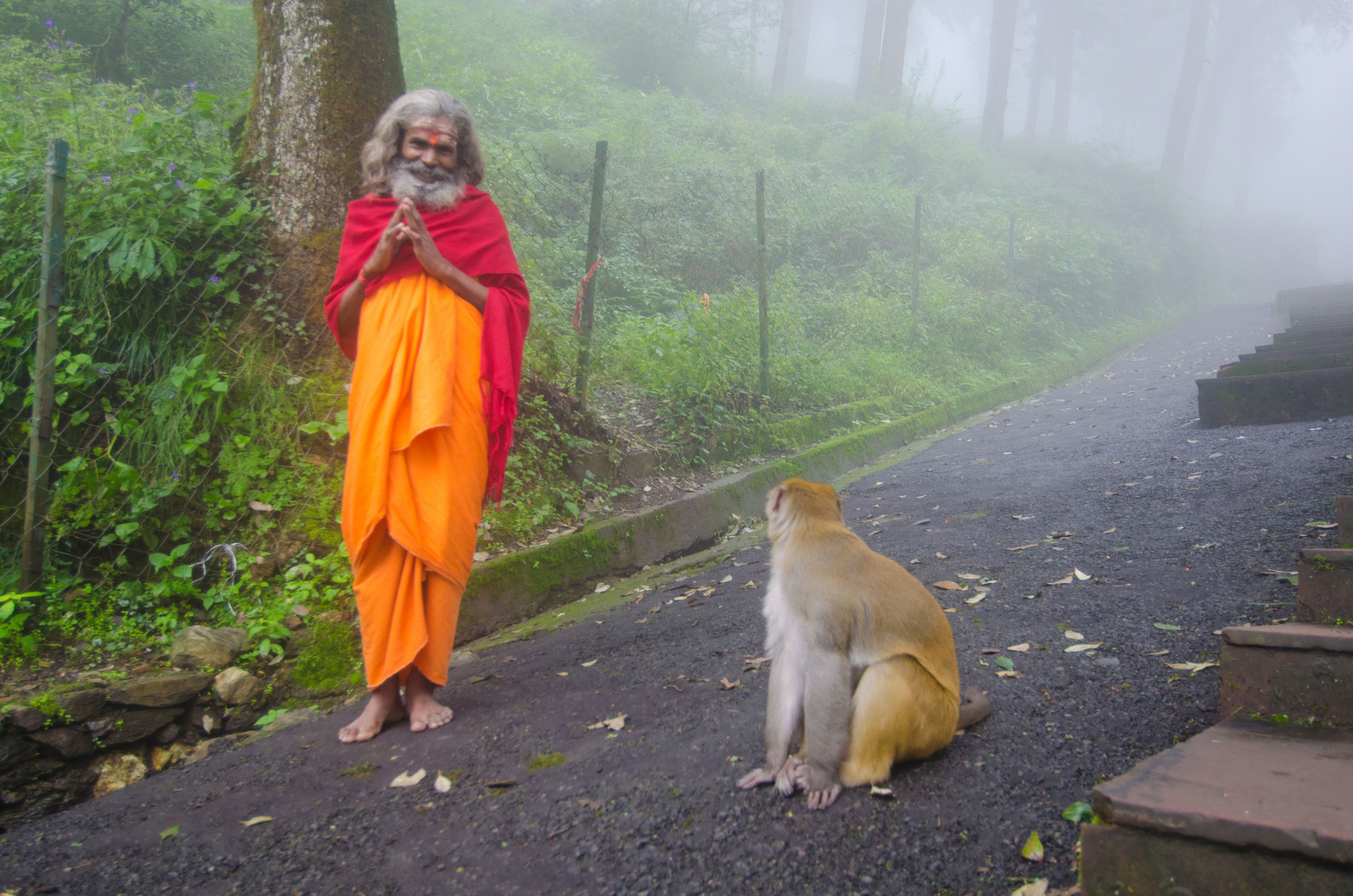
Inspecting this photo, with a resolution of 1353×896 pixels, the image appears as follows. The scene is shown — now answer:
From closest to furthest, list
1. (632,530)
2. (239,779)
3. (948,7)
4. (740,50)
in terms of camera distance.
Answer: (239,779)
(632,530)
(740,50)
(948,7)

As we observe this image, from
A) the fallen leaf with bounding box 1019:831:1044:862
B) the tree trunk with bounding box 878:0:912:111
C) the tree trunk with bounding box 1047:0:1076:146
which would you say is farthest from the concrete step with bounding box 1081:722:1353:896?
the tree trunk with bounding box 1047:0:1076:146

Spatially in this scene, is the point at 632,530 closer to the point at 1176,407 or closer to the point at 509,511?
the point at 509,511

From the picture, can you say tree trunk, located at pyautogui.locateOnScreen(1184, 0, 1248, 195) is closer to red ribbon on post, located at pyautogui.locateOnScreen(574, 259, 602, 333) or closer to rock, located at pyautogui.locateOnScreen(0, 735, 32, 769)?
red ribbon on post, located at pyautogui.locateOnScreen(574, 259, 602, 333)

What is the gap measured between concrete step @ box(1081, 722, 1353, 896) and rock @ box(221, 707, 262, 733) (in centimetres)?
311

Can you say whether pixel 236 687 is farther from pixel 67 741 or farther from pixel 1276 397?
pixel 1276 397

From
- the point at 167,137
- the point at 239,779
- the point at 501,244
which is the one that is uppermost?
the point at 167,137

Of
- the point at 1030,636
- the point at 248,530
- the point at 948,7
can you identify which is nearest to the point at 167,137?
the point at 248,530

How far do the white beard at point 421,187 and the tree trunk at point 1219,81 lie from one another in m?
49.2

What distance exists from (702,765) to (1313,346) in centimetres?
821

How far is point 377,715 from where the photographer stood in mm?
3014

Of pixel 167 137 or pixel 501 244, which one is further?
pixel 167 137

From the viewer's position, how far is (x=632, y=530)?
210 inches

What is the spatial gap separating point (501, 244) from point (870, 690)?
233 centimetres

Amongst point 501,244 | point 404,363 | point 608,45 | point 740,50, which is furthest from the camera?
point 740,50
